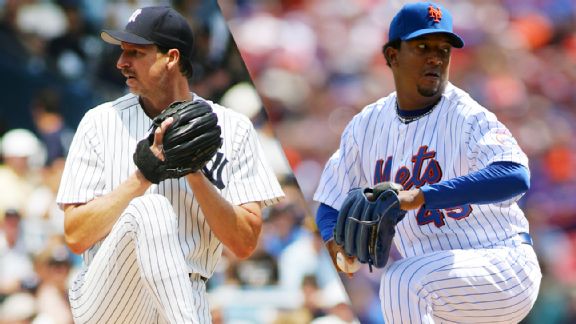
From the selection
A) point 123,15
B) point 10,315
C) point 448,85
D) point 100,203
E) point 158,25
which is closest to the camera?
point 100,203

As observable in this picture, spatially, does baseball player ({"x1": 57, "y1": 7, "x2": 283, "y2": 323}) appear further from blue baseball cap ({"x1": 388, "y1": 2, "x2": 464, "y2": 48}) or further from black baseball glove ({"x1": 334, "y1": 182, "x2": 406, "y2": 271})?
blue baseball cap ({"x1": 388, "y1": 2, "x2": 464, "y2": 48})

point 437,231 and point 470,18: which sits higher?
point 470,18

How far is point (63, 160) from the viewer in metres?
3.85

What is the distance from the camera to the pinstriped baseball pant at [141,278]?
61.1 inches

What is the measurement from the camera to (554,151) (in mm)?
3648

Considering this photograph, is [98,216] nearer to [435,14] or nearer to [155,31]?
[155,31]

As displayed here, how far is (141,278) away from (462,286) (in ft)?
2.03

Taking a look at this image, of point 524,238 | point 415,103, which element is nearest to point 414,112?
point 415,103

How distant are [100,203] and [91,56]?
2597 millimetres

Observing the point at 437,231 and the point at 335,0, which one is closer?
the point at 437,231

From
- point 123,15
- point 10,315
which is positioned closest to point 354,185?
point 10,315

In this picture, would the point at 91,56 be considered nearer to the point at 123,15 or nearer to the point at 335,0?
the point at 123,15

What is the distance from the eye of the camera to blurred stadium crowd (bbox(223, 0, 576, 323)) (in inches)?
140

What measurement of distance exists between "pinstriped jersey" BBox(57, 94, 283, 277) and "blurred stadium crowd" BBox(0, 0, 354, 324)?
1.70 meters
